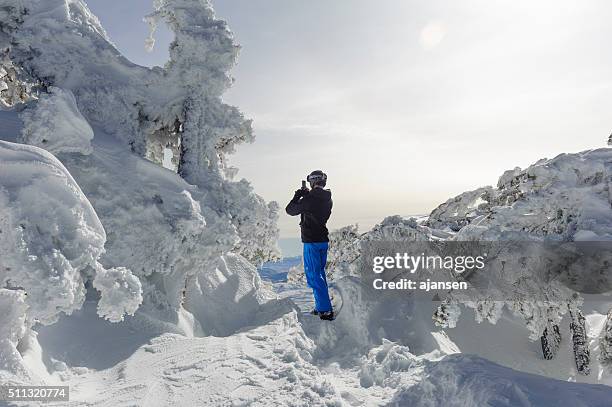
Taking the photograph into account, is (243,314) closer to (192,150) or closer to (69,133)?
(192,150)

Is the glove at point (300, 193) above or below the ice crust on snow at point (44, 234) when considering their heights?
above

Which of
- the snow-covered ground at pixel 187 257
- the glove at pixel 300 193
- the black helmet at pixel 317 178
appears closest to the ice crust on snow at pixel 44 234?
the snow-covered ground at pixel 187 257

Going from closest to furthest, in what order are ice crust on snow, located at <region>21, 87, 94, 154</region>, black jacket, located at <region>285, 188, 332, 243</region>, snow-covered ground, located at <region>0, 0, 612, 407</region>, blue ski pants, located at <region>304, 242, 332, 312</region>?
snow-covered ground, located at <region>0, 0, 612, 407</region>
ice crust on snow, located at <region>21, 87, 94, 154</region>
black jacket, located at <region>285, 188, 332, 243</region>
blue ski pants, located at <region>304, 242, 332, 312</region>

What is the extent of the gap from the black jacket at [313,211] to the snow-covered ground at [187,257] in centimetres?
151

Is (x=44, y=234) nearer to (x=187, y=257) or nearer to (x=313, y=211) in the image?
(x=187, y=257)

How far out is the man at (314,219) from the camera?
623 centimetres

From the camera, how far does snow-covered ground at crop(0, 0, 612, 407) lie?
3.36 m

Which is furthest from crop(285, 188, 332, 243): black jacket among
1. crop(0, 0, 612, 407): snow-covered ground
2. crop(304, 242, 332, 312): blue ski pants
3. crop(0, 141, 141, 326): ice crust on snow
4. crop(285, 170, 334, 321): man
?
crop(0, 141, 141, 326): ice crust on snow

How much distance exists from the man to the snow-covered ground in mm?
1170

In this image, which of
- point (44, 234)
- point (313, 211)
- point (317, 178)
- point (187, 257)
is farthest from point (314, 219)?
point (44, 234)

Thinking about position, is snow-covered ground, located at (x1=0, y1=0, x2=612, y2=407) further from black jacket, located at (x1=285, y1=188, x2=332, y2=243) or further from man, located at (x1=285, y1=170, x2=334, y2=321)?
black jacket, located at (x1=285, y1=188, x2=332, y2=243)

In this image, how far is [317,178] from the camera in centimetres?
635

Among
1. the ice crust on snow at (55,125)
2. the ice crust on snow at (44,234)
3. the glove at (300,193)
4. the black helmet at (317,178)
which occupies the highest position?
the ice crust on snow at (55,125)

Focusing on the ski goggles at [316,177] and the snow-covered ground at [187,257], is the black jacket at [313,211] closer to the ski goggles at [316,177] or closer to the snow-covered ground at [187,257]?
the ski goggles at [316,177]
